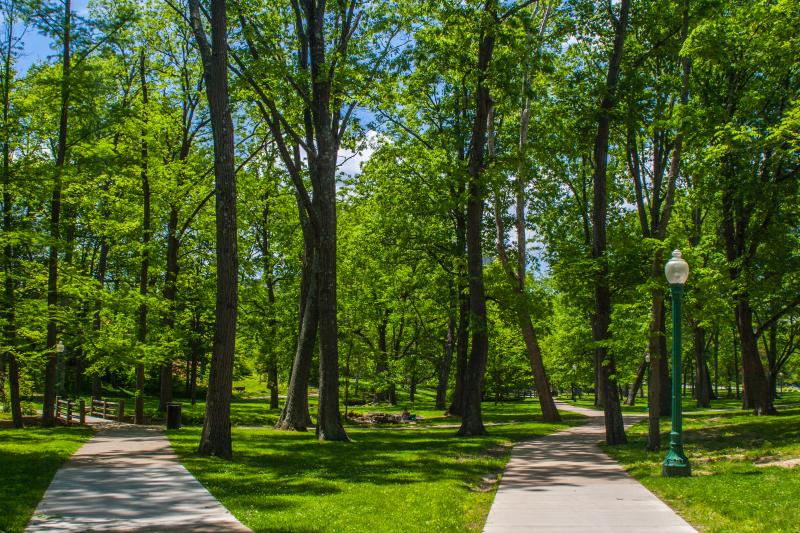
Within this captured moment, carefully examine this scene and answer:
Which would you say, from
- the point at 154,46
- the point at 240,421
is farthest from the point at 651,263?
the point at 154,46

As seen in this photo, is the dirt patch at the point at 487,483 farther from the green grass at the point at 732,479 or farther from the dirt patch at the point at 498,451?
the dirt patch at the point at 498,451

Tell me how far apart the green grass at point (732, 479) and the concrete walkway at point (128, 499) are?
5.77 metres

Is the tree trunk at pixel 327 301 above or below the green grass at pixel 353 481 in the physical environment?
above

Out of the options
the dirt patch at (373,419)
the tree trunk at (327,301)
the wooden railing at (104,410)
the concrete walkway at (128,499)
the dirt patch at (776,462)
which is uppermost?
the tree trunk at (327,301)

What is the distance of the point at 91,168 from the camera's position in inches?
687

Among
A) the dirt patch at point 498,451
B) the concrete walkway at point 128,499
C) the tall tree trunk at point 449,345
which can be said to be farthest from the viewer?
the tall tree trunk at point 449,345

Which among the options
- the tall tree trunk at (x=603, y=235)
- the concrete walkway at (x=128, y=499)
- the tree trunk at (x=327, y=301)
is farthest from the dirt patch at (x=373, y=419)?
the concrete walkway at (x=128, y=499)

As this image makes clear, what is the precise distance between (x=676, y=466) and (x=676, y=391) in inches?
50.7

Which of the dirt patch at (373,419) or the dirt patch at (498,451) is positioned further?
the dirt patch at (373,419)

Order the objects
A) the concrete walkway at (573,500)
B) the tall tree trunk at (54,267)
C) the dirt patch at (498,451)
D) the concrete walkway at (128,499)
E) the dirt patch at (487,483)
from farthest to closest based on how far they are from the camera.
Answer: the tall tree trunk at (54,267) < the dirt patch at (498,451) < the dirt patch at (487,483) < the concrete walkway at (573,500) < the concrete walkway at (128,499)

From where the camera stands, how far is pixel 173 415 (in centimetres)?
2136

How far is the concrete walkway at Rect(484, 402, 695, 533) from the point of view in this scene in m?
7.84

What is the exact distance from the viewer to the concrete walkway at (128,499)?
23.9ft

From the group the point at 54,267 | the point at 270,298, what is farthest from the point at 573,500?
the point at 270,298
